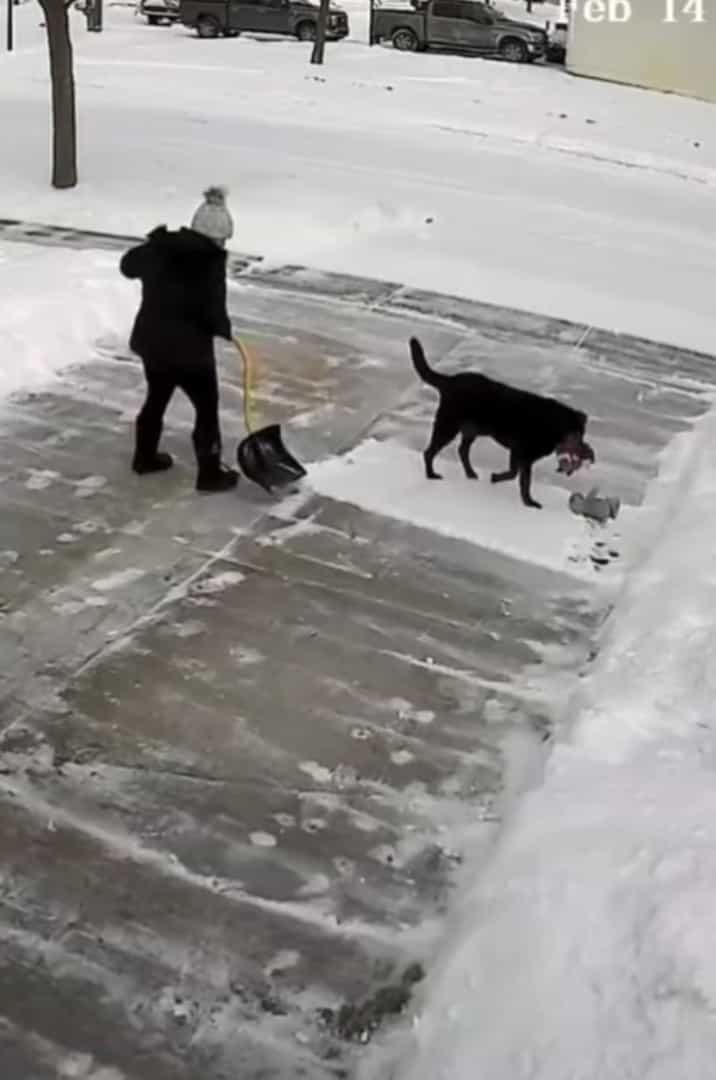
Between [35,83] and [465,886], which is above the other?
[35,83]

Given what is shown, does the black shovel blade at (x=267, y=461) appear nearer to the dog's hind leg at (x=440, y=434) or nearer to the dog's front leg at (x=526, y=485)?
the dog's hind leg at (x=440, y=434)

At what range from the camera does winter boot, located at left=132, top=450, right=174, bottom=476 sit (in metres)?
7.29

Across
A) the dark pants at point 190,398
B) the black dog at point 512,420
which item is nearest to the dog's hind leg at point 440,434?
the black dog at point 512,420

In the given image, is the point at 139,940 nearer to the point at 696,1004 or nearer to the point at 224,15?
the point at 696,1004

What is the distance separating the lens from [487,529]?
7.07 metres

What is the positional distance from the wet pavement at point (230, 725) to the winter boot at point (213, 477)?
0.32ft

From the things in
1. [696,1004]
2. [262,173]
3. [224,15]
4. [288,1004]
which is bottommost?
[288,1004]

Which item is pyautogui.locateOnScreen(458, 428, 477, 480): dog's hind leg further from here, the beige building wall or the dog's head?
the beige building wall

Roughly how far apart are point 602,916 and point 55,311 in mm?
6634

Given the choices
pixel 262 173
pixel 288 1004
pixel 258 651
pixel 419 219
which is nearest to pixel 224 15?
pixel 262 173

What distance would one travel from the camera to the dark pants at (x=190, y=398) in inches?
270

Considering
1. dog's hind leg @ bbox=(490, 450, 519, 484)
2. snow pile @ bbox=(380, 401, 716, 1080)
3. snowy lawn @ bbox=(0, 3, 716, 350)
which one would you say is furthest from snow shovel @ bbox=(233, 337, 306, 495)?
snowy lawn @ bbox=(0, 3, 716, 350)

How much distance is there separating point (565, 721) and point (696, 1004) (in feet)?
6.07

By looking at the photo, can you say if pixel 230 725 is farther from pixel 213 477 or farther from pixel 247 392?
pixel 247 392
